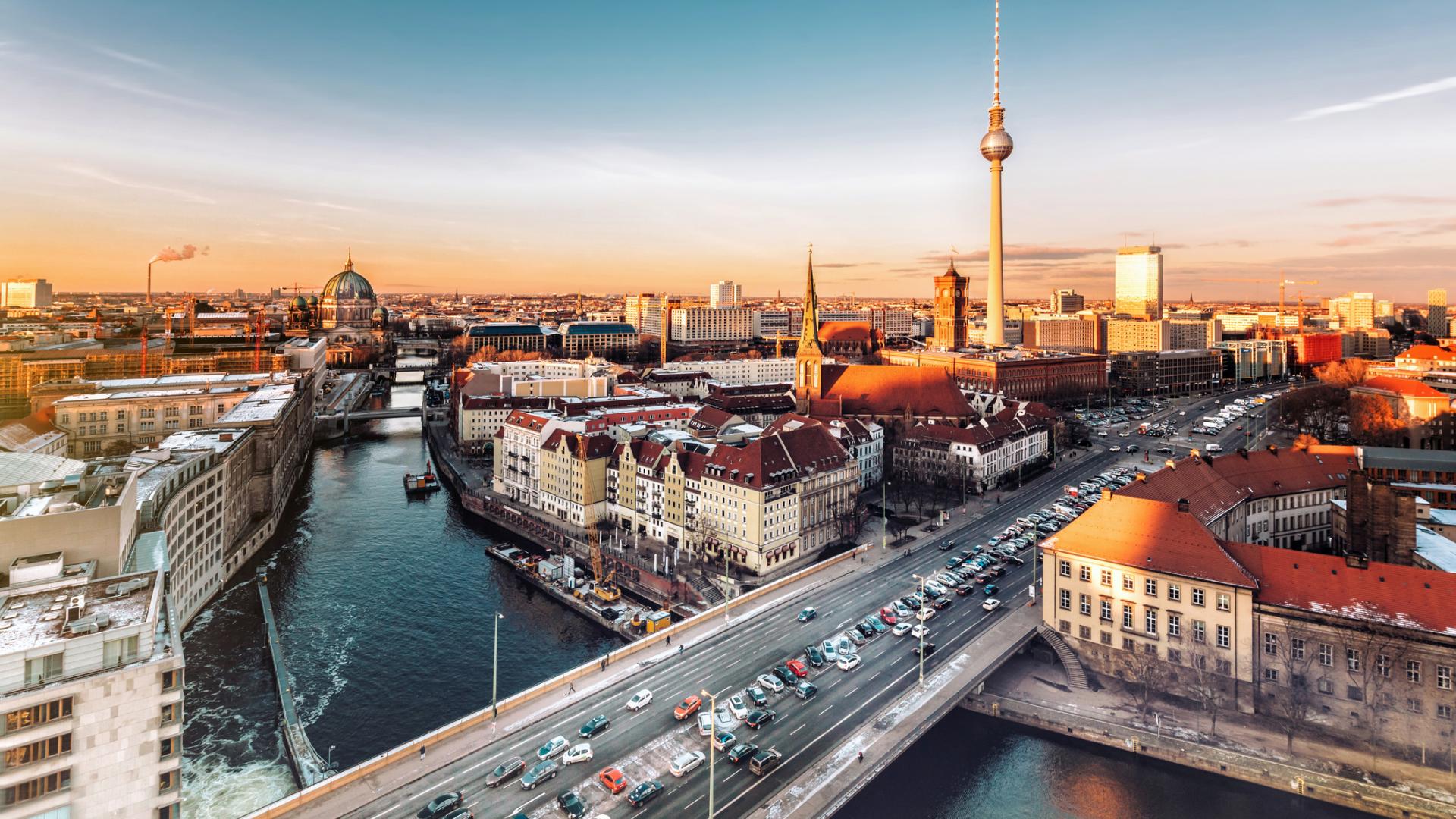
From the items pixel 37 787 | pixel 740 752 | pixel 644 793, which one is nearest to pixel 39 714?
pixel 37 787

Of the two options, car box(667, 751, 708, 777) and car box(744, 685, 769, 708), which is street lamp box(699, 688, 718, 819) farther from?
car box(744, 685, 769, 708)

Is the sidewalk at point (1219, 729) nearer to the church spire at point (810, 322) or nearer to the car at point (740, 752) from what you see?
the car at point (740, 752)

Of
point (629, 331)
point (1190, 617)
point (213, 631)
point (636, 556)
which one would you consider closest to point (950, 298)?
point (629, 331)

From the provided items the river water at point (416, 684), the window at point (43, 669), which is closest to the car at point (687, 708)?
the river water at point (416, 684)

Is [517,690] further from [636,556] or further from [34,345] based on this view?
[34,345]

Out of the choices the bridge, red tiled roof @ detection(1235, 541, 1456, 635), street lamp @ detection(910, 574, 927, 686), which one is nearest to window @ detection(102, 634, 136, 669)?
the bridge
